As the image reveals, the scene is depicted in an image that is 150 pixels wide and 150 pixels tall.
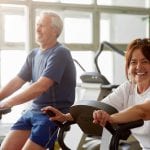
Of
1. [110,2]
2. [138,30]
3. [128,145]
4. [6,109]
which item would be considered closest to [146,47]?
[128,145]

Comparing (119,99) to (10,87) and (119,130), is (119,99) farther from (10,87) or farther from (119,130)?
(10,87)

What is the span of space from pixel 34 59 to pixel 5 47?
64.6 inches

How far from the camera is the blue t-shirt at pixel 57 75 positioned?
8.26ft

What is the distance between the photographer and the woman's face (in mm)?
1984

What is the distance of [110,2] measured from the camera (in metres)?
5.03

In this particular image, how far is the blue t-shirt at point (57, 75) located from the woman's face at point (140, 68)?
661 millimetres

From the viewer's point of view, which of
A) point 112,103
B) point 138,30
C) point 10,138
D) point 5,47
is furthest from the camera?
point 138,30

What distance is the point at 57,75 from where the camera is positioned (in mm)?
2502

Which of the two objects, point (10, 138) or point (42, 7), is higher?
point (42, 7)

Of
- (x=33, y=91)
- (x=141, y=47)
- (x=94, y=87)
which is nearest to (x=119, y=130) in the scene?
(x=141, y=47)

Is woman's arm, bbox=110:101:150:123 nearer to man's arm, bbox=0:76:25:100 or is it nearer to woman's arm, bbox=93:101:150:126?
woman's arm, bbox=93:101:150:126

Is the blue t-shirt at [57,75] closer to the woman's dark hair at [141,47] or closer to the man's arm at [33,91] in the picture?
the man's arm at [33,91]

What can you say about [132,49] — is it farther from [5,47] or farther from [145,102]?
[5,47]

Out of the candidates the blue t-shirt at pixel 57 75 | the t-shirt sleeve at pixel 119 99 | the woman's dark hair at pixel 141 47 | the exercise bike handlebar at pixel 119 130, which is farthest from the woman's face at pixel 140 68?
the blue t-shirt at pixel 57 75
